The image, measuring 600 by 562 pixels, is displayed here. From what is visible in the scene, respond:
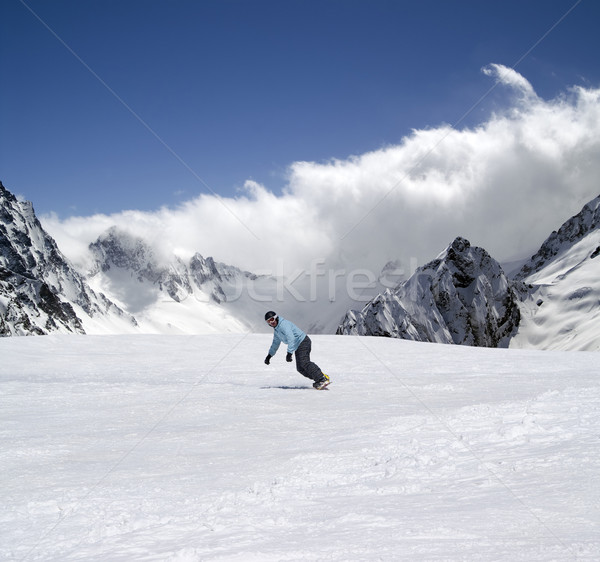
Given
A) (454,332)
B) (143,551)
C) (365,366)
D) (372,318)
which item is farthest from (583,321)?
(143,551)

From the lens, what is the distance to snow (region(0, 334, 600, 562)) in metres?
3.29

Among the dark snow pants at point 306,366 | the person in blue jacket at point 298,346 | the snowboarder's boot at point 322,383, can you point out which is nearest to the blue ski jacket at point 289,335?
the person in blue jacket at point 298,346

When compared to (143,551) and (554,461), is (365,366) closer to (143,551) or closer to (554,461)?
(554,461)

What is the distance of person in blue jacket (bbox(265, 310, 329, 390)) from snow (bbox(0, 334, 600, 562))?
49cm

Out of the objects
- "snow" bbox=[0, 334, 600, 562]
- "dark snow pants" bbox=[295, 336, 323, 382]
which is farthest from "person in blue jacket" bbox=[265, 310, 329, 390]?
"snow" bbox=[0, 334, 600, 562]

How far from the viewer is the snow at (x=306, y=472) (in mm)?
3287

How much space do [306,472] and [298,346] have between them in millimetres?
6795

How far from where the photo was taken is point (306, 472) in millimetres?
4871

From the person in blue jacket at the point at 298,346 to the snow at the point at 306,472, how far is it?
19.3 inches

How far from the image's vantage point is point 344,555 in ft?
10.2

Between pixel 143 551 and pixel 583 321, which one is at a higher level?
pixel 583 321

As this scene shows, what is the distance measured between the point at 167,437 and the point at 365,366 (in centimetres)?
892

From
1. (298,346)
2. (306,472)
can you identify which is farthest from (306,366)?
(306,472)

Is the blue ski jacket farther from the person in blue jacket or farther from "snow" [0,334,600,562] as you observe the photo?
"snow" [0,334,600,562]
